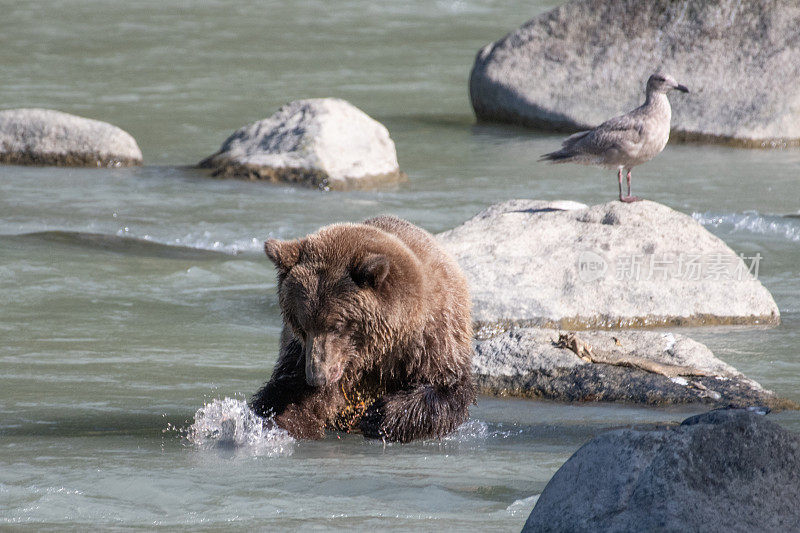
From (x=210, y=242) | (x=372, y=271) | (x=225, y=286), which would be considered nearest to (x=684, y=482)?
(x=372, y=271)

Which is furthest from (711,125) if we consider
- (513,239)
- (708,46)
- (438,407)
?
(438,407)

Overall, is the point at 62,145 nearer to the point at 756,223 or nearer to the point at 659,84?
the point at 659,84

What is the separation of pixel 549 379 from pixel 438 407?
4.22 feet

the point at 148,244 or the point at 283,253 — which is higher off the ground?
the point at 283,253

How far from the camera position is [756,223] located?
1262 centimetres

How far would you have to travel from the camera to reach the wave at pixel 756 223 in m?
12.2

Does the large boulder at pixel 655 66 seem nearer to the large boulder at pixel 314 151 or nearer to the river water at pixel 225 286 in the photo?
the river water at pixel 225 286

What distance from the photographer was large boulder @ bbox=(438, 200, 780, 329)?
885 cm

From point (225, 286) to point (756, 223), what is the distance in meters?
5.66

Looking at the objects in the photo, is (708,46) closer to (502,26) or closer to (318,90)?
(318,90)

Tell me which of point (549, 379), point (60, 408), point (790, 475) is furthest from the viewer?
point (549, 379)

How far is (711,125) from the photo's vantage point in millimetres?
18156

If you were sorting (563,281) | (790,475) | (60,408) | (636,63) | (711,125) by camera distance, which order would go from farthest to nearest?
(636,63), (711,125), (563,281), (60,408), (790,475)

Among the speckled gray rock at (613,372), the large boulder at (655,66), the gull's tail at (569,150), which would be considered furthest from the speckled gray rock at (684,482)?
the large boulder at (655,66)
